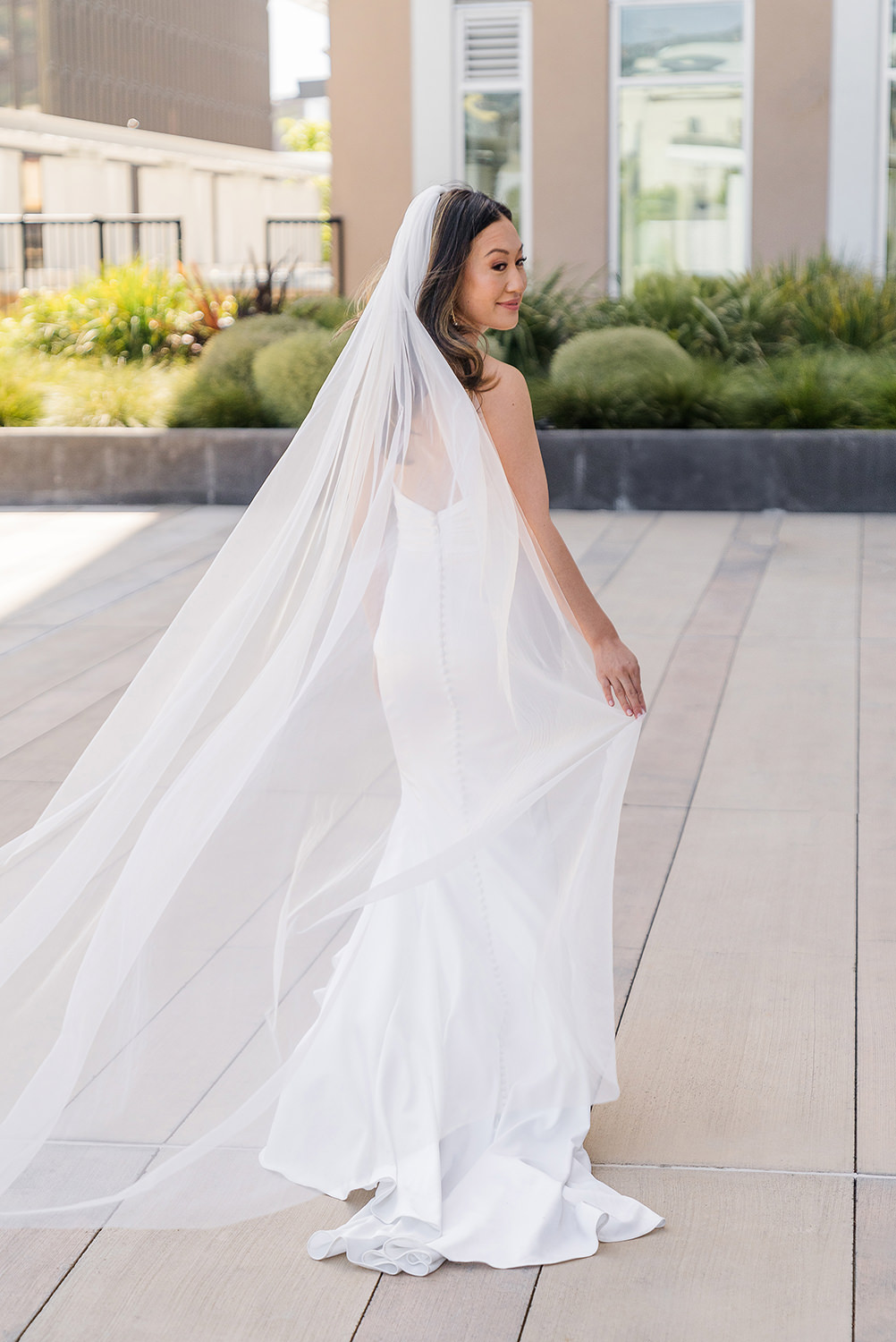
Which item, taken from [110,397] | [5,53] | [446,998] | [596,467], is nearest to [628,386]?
[596,467]

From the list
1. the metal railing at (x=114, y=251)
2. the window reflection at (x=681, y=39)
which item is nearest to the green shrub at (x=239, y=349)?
the metal railing at (x=114, y=251)

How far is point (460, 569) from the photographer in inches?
99.8

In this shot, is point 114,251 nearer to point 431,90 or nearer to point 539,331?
point 431,90

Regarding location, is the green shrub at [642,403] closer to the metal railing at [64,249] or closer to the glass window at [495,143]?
the glass window at [495,143]

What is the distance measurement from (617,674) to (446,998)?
0.63m

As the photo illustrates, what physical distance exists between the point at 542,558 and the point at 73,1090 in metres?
1.19

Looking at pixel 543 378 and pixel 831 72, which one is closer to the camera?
pixel 543 378

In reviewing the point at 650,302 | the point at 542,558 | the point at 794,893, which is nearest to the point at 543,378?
the point at 650,302

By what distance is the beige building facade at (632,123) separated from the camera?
14.3 metres

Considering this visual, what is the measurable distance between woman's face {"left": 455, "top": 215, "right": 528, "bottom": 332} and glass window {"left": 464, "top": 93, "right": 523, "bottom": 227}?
514 inches

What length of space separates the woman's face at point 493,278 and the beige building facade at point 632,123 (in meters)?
12.4

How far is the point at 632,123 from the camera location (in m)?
14.9

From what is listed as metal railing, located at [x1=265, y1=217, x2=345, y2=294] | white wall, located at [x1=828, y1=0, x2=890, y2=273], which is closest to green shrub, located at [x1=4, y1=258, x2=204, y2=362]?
metal railing, located at [x1=265, y1=217, x2=345, y2=294]

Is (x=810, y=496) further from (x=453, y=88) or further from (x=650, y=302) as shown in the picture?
(x=453, y=88)
